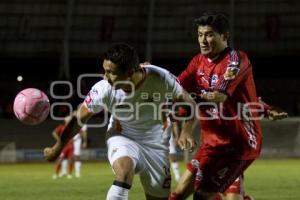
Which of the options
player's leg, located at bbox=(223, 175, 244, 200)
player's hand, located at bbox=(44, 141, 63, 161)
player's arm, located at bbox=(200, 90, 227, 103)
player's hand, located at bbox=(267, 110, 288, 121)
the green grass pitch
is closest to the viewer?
player's arm, located at bbox=(200, 90, 227, 103)

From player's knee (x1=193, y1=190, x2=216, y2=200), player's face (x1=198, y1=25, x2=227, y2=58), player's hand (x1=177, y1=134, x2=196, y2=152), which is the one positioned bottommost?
player's knee (x1=193, y1=190, x2=216, y2=200)

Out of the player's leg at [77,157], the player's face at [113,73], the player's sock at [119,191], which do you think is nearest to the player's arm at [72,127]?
the player's face at [113,73]

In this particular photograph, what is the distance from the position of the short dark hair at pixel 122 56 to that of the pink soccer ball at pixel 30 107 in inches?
37.1

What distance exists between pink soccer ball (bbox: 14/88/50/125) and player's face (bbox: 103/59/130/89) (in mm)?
825

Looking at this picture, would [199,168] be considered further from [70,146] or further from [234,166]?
[70,146]

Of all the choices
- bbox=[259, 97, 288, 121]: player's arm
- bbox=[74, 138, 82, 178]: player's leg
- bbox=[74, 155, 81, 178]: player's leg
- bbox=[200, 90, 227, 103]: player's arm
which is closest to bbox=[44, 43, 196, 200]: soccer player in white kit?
bbox=[200, 90, 227, 103]: player's arm

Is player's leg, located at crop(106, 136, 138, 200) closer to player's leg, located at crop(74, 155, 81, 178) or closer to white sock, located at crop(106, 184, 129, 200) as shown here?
white sock, located at crop(106, 184, 129, 200)

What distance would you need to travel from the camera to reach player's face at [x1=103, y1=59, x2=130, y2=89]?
20.5 feet

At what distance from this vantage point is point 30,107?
6.64 metres

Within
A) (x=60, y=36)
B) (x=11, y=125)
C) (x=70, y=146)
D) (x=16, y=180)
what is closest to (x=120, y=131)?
(x=16, y=180)

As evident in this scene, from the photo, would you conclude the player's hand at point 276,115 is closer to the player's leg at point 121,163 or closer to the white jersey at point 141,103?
the white jersey at point 141,103

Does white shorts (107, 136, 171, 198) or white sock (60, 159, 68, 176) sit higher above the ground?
white shorts (107, 136, 171, 198)

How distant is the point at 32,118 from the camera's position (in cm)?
664

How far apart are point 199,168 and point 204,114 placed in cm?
54
